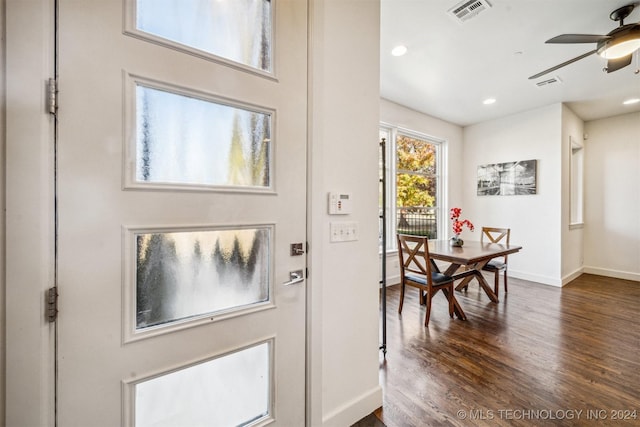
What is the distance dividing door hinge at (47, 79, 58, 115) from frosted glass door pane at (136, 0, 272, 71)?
0.34 m

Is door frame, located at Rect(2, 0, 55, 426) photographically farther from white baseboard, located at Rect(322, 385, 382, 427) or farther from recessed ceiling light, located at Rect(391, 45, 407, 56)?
recessed ceiling light, located at Rect(391, 45, 407, 56)

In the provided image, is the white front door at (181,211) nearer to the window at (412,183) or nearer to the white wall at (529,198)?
the window at (412,183)

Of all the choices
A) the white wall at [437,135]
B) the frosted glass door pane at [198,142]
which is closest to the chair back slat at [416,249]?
the white wall at [437,135]

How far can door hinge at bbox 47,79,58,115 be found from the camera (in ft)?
2.62

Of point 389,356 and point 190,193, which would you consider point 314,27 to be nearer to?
point 190,193

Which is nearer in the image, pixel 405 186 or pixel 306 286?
pixel 306 286

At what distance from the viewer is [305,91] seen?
52.7 inches

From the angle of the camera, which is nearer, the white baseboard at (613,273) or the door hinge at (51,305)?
the door hinge at (51,305)

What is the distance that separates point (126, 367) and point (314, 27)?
1679mm

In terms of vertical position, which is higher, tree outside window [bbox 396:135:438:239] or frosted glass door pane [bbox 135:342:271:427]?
tree outside window [bbox 396:135:438:239]

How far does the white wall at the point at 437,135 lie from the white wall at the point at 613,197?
2286 millimetres

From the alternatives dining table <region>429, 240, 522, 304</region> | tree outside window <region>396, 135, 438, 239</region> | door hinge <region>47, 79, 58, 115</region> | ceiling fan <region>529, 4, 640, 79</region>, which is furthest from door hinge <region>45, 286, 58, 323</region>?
tree outside window <region>396, 135, 438, 239</region>

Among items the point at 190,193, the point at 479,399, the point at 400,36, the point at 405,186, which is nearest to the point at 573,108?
the point at 405,186

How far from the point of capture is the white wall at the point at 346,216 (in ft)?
4.49
